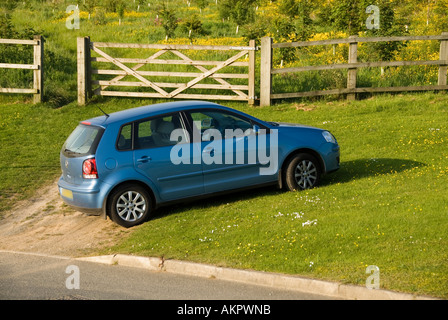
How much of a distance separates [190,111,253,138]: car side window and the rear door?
0.26 metres

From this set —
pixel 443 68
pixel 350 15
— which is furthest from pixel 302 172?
pixel 350 15

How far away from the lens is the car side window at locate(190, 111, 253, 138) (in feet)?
32.3

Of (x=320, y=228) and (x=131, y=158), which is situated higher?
(x=131, y=158)

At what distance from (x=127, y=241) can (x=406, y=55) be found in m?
17.1

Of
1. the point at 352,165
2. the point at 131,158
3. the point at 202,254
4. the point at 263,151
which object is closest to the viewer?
the point at 202,254

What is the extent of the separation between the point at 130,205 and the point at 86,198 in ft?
2.13

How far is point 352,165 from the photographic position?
11938 millimetres

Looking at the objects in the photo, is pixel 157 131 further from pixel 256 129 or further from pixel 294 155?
pixel 294 155

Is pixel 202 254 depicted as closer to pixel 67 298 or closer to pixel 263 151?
pixel 67 298

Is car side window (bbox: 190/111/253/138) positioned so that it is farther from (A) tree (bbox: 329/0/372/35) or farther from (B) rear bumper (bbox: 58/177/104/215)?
(A) tree (bbox: 329/0/372/35)

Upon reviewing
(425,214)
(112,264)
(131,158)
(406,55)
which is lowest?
(112,264)

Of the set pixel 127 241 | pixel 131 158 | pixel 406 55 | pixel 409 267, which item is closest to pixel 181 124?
pixel 131 158

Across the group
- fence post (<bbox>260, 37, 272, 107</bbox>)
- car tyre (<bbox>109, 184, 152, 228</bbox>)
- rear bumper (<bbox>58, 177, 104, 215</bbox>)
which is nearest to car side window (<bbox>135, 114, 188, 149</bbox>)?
car tyre (<bbox>109, 184, 152, 228</bbox>)

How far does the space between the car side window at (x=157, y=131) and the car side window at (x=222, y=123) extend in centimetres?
29
